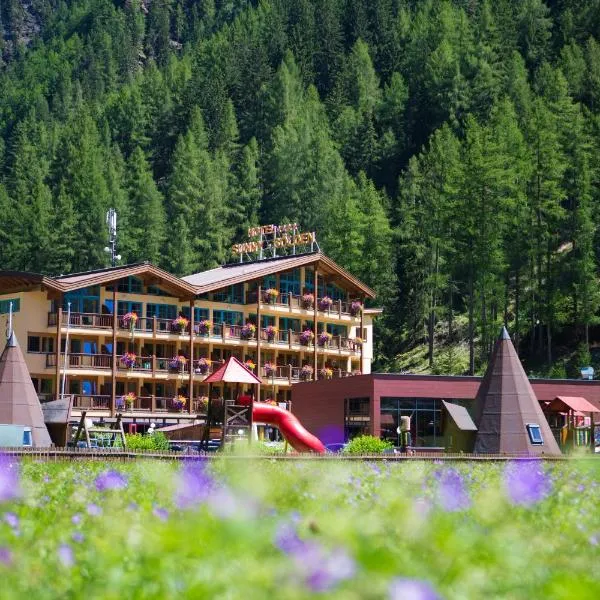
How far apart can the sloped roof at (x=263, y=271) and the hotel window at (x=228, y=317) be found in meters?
1.90

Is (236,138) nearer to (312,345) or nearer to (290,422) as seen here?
(312,345)

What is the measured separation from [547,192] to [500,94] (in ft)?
97.6

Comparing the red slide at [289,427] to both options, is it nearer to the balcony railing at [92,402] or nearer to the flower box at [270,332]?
the balcony railing at [92,402]

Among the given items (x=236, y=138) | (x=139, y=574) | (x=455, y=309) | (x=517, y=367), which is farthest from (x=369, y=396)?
(x=236, y=138)

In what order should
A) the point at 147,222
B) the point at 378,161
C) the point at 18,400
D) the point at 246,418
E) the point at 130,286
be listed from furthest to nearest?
the point at 378,161 < the point at 147,222 < the point at 130,286 < the point at 246,418 < the point at 18,400

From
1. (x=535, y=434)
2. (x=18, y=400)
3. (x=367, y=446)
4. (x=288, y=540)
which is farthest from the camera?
(x=367, y=446)

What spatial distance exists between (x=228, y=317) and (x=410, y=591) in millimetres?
64929

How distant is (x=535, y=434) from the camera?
94.4ft

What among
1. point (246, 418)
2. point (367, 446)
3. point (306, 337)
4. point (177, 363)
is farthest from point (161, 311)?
point (246, 418)

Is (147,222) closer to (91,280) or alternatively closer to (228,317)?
(228,317)

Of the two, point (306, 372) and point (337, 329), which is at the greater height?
point (337, 329)

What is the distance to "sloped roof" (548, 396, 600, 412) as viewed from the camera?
47.3 meters

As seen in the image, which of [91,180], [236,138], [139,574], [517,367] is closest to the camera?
[139,574]

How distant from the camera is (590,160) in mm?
75562
